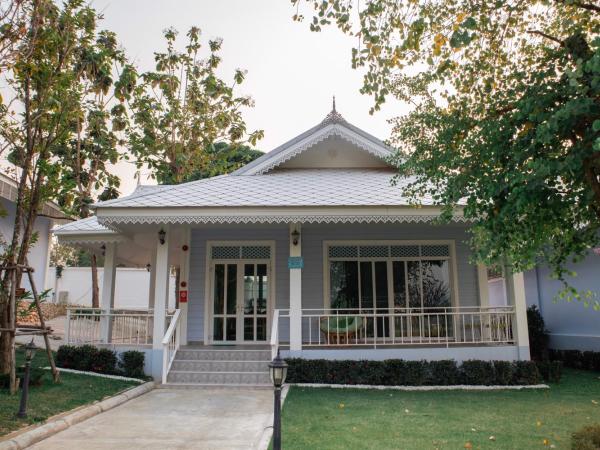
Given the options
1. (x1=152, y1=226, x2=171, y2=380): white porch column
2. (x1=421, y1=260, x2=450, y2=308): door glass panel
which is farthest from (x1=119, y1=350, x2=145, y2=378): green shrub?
(x1=421, y1=260, x2=450, y2=308): door glass panel

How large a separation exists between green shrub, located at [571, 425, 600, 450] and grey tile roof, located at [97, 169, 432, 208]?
486cm

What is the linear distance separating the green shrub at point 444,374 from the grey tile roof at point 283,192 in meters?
3.33

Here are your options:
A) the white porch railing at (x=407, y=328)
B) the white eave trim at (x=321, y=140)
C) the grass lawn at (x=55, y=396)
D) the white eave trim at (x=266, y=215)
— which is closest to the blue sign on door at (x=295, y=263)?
the white eave trim at (x=266, y=215)

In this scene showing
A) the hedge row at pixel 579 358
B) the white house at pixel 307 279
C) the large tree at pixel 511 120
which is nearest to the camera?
the large tree at pixel 511 120

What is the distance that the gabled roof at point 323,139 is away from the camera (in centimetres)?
1402

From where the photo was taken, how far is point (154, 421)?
23.0 feet

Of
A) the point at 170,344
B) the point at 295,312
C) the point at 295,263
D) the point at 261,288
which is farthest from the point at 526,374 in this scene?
the point at 170,344

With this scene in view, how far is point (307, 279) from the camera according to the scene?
12.9 m

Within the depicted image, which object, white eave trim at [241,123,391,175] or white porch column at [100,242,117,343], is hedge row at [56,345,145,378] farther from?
white eave trim at [241,123,391,175]

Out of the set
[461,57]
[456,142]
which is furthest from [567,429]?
[461,57]

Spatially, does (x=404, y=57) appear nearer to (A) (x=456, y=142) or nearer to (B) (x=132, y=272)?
(A) (x=456, y=142)

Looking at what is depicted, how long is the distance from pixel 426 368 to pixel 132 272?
2479cm

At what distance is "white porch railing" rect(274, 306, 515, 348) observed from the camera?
10864 mm

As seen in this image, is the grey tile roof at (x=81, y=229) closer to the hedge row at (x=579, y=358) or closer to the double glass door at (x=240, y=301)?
the double glass door at (x=240, y=301)
